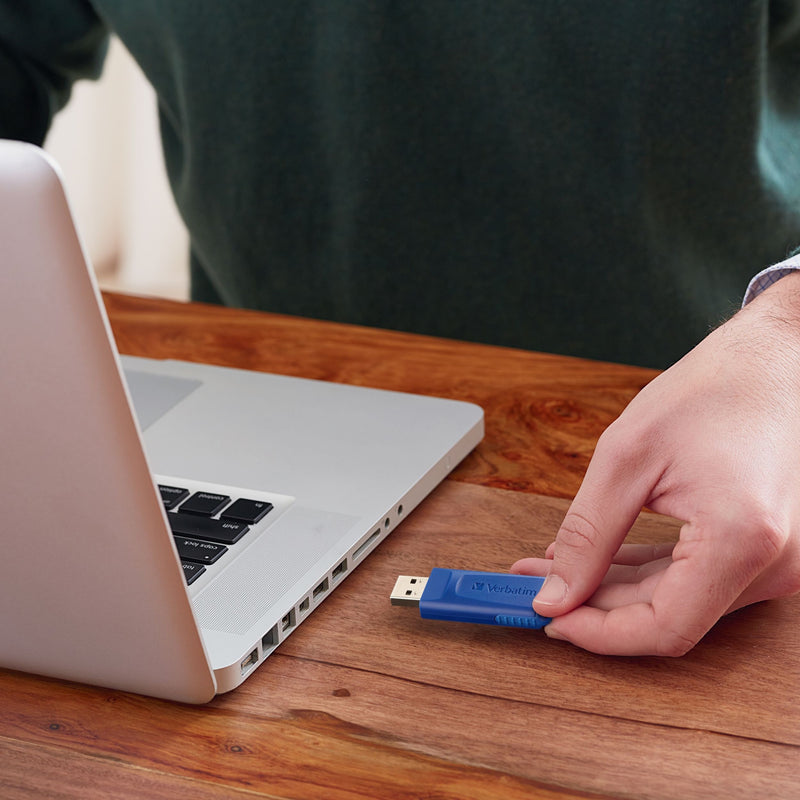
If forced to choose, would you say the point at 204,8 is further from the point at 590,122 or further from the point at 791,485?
the point at 791,485

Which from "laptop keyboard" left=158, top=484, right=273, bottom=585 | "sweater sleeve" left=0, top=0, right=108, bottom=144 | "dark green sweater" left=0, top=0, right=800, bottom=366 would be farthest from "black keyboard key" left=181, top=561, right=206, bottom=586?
"sweater sleeve" left=0, top=0, right=108, bottom=144

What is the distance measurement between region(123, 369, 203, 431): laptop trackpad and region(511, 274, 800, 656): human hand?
1.04 ft

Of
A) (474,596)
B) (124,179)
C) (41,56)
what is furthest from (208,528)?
(124,179)

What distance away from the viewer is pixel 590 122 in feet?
3.19

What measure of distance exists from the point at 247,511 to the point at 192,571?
0.06m

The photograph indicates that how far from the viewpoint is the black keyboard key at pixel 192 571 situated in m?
0.49

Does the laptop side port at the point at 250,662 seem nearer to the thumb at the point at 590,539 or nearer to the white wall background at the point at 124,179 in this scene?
the thumb at the point at 590,539

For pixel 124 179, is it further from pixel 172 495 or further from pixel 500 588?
pixel 500 588

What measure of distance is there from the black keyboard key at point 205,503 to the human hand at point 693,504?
0.18 metres

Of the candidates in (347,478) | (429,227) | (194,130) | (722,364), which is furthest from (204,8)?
(722,364)

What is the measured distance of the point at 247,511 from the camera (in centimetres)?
54

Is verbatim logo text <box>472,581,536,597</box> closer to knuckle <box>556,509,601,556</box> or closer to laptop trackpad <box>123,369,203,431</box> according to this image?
knuckle <box>556,509,601,556</box>

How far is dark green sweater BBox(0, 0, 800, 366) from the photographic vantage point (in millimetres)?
938

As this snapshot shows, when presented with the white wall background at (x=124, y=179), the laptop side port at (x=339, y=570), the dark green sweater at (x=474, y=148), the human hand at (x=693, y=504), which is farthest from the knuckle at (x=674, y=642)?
the white wall background at (x=124, y=179)
